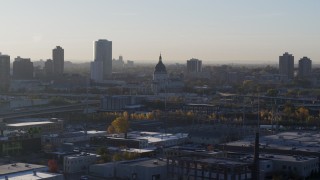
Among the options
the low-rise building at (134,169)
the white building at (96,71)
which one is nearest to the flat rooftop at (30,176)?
the low-rise building at (134,169)

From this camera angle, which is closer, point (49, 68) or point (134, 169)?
point (134, 169)

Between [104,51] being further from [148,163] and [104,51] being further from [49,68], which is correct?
[148,163]

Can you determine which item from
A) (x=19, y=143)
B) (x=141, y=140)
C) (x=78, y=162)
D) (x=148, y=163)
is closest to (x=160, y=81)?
(x=141, y=140)

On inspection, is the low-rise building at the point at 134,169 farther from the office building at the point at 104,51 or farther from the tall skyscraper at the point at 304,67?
the office building at the point at 104,51

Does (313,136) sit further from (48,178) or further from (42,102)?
(42,102)

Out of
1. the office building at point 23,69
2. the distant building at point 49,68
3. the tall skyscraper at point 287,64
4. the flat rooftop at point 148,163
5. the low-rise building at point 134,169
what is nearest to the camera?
the low-rise building at point 134,169

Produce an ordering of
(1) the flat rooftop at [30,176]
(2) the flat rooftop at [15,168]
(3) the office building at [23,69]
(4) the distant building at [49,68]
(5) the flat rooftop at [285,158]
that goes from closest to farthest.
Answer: (1) the flat rooftop at [30,176] → (2) the flat rooftop at [15,168] → (5) the flat rooftop at [285,158] → (3) the office building at [23,69] → (4) the distant building at [49,68]

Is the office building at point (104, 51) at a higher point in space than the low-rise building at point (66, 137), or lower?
higher

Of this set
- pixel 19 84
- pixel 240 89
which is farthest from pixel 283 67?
pixel 19 84

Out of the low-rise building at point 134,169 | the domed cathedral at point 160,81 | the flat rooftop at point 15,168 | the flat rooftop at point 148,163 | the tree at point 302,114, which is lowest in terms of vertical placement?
the low-rise building at point 134,169
